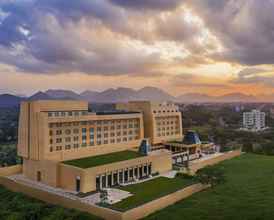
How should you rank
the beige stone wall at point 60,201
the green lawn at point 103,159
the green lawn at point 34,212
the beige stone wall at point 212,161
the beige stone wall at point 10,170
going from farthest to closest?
the beige stone wall at point 212,161 → the beige stone wall at point 10,170 → the green lawn at point 103,159 → the green lawn at point 34,212 → the beige stone wall at point 60,201

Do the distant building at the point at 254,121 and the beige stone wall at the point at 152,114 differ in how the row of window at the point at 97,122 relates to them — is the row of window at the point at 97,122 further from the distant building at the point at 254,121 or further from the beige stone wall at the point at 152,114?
the distant building at the point at 254,121

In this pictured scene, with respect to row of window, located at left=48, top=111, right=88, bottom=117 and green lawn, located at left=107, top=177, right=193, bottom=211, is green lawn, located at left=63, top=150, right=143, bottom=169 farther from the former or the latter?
row of window, located at left=48, top=111, right=88, bottom=117

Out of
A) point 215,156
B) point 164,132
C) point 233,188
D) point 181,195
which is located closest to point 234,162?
point 215,156

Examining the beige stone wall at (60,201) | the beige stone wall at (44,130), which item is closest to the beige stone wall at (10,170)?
the beige stone wall at (60,201)

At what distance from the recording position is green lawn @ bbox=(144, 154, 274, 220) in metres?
21.5

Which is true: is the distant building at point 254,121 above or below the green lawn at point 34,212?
above

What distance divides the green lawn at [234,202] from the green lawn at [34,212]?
5.96 meters

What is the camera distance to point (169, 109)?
46.0 m

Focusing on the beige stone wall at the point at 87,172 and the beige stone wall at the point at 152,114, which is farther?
the beige stone wall at the point at 152,114

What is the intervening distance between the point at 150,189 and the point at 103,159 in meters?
7.10

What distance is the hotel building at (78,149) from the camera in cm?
2880


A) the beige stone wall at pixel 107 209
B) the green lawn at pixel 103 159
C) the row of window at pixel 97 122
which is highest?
the row of window at pixel 97 122

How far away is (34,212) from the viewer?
23.2 meters

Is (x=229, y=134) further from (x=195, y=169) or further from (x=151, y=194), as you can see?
(x=151, y=194)
